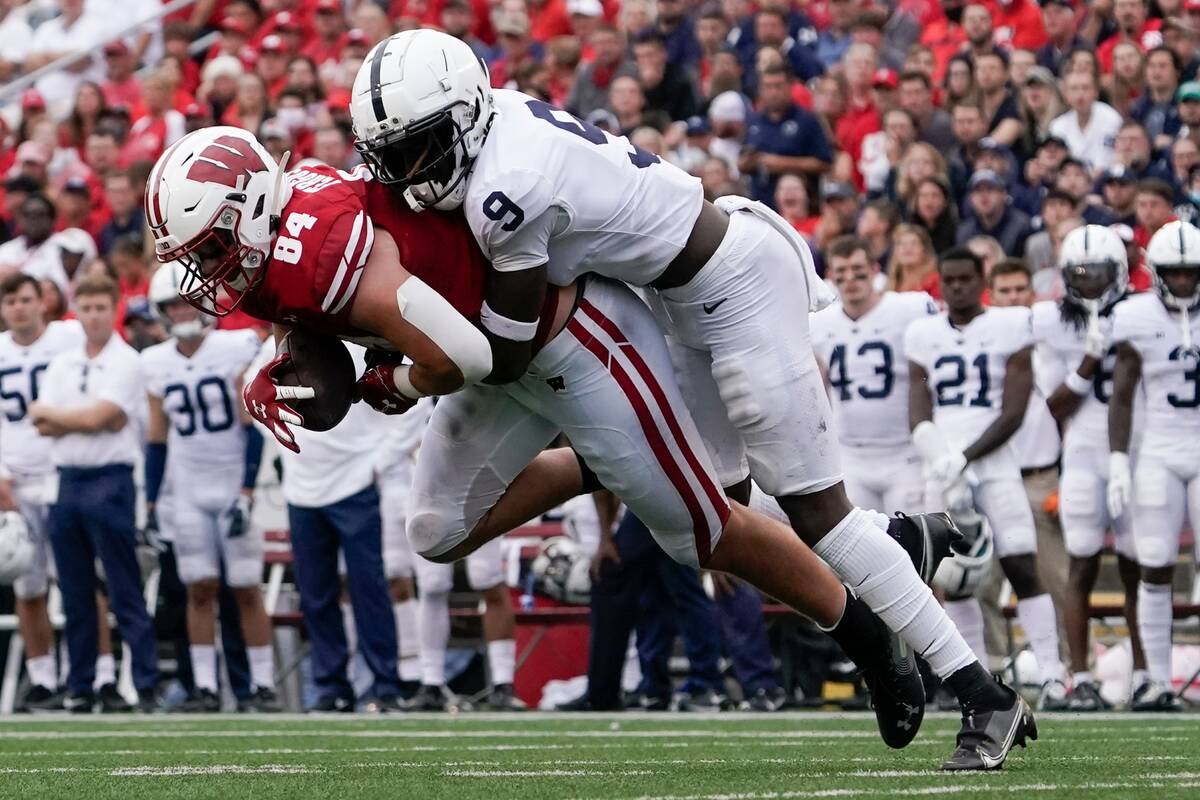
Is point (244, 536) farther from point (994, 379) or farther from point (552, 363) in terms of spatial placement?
point (552, 363)

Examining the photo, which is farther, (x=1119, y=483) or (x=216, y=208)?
(x=1119, y=483)

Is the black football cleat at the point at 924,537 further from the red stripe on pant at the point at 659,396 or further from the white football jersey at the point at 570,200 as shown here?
the white football jersey at the point at 570,200

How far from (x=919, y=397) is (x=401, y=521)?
7.28 feet

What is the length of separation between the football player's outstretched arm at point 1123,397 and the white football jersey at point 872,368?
2.50 ft

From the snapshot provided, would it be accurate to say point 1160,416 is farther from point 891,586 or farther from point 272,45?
point 272,45

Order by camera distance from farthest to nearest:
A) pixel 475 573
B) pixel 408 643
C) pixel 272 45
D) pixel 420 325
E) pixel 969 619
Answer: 1. pixel 272 45
2. pixel 408 643
3. pixel 475 573
4. pixel 969 619
5. pixel 420 325

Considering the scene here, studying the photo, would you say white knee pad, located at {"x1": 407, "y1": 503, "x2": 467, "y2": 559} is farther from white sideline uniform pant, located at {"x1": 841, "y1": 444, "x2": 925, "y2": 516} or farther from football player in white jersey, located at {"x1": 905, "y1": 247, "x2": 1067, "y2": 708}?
white sideline uniform pant, located at {"x1": 841, "y1": 444, "x2": 925, "y2": 516}

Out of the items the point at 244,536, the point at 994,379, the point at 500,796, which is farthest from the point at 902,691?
the point at 244,536

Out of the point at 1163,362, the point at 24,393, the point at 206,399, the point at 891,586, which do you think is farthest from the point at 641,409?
the point at 24,393

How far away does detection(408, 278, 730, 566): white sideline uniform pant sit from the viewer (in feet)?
14.9

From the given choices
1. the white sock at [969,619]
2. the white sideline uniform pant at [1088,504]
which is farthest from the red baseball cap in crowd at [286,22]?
the white sock at [969,619]

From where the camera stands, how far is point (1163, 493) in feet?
25.8

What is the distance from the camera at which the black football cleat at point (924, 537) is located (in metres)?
4.87

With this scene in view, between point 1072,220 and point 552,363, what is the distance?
16.4 feet
